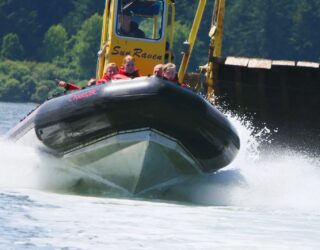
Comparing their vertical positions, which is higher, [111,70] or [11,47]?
[111,70]

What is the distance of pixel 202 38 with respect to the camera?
10062cm

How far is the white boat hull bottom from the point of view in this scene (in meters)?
17.2

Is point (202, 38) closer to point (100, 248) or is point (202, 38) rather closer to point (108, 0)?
point (108, 0)

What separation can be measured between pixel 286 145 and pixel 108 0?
4.82 meters

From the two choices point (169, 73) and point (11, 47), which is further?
point (11, 47)

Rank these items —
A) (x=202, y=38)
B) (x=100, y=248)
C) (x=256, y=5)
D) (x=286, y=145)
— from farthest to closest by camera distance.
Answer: (x=256, y=5) < (x=202, y=38) < (x=286, y=145) < (x=100, y=248)

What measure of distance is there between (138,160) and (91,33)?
276 feet

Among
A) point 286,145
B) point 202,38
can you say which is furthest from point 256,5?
point 286,145

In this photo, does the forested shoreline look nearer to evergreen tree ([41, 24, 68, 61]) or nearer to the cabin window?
evergreen tree ([41, 24, 68, 61])

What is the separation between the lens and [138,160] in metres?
17.4

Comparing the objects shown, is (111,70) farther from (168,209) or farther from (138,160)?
(168,209)

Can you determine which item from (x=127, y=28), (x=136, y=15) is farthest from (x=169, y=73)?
(x=136, y=15)

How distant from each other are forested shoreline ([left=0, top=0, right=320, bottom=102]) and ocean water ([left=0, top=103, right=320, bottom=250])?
235 ft

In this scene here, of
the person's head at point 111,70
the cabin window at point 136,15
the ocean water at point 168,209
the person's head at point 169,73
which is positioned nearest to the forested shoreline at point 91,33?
the cabin window at point 136,15
